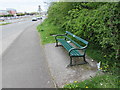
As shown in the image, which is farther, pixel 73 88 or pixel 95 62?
pixel 95 62

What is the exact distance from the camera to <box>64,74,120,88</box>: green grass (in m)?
2.48

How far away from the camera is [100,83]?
2.58 meters

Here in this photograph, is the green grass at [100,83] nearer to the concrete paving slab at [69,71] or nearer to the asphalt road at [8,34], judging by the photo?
the concrete paving slab at [69,71]

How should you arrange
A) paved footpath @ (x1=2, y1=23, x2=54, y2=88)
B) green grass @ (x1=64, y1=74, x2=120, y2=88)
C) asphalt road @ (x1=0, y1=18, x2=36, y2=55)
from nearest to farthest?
green grass @ (x1=64, y1=74, x2=120, y2=88) < paved footpath @ (x1=2, y1=23, x2=54, y2=88) < asphalt road @ (x1=0, y1=18, x2=36, y2=55)

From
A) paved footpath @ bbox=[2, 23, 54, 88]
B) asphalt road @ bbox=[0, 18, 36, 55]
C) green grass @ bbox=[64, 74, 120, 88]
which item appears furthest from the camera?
asphalt road @ bbox=[0, 18, 36, 55]

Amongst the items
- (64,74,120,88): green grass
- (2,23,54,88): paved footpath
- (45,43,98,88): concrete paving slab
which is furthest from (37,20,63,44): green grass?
(64,74,120,88): green grass

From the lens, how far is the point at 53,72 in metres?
3.28

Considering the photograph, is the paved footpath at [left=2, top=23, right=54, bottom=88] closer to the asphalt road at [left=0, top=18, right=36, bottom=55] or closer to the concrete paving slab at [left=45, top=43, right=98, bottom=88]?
the concrete paving slab at [left=45, top=43, right=98, bottom=88]

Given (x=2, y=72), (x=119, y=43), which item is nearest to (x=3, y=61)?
(x=2, y=72)

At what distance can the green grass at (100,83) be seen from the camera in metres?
2.48

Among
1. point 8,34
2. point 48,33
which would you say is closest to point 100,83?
point 48,33

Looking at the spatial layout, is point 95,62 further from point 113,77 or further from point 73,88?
point 73,88

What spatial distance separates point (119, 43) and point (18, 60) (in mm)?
3683

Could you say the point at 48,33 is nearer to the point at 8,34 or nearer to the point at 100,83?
the point at 8,34
